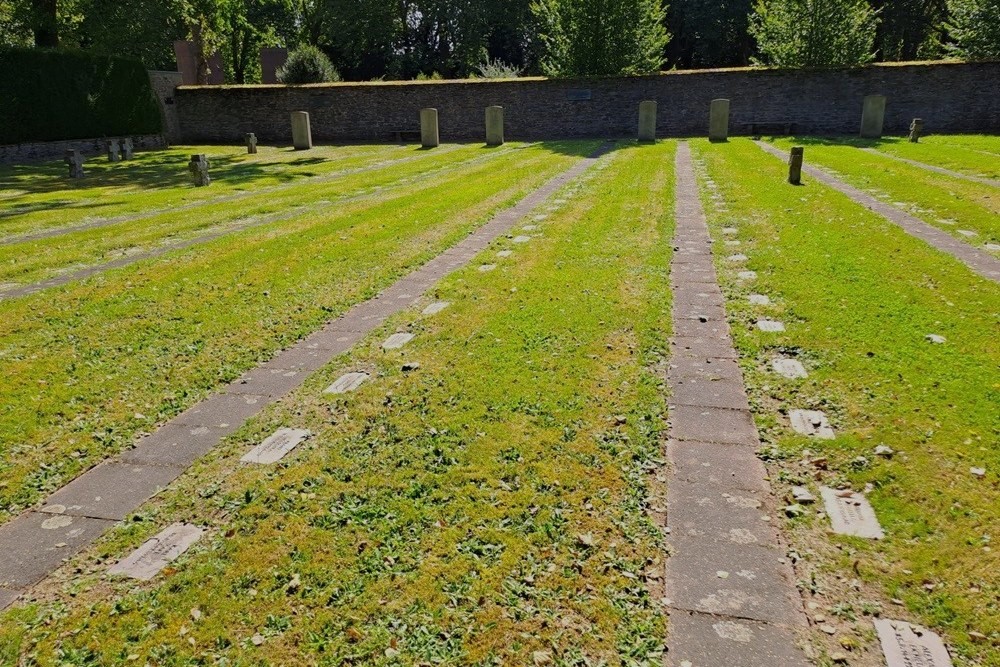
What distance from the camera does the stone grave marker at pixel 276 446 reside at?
13.9 feet

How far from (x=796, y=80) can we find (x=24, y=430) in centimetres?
2863

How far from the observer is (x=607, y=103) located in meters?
28.3

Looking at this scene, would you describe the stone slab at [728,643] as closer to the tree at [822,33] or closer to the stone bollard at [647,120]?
the stone bollard at [647,120]

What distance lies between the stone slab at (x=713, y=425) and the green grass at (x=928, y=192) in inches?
241

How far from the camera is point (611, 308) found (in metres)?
6.79

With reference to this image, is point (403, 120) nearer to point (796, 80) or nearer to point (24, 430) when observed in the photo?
point (796, 80)

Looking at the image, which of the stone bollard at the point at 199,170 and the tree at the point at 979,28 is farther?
the tree at the point at 979,28

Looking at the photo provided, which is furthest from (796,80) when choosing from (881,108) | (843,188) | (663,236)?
(663,236)


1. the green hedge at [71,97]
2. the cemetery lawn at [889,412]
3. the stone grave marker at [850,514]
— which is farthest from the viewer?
the green hedge at [71,97]

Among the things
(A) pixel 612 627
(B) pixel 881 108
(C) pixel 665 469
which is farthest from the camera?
(B) pixel 881 108

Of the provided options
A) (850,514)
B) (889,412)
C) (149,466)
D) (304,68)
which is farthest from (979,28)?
(149,466)

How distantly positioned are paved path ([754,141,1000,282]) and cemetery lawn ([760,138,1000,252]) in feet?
0.54

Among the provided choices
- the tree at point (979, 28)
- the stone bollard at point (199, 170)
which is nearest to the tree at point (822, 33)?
the tree at point (979, 28)

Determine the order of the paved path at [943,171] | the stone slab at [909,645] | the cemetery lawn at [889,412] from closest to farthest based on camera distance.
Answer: the stone slab at [909,645] → the cemetery lawn at [889,412] → the paved path at [943,171]
